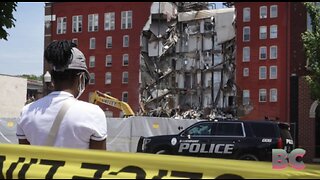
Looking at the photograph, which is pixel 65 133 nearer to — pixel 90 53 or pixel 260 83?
pixel 260 83

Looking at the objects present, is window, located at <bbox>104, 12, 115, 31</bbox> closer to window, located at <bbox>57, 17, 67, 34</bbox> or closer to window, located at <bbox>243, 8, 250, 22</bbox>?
window, located at <bbox>57, 17, 67, 34</bbox>

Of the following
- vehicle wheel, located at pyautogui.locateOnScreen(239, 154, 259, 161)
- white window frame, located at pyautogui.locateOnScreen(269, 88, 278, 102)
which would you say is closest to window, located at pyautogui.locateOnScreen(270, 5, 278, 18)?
white window frame, located at pyautogui.locateOnScreen(269, 88, 278, 102)

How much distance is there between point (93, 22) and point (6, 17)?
7654 centimetres

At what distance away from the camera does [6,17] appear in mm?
10180

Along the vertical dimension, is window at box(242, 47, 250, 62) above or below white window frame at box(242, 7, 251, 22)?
below

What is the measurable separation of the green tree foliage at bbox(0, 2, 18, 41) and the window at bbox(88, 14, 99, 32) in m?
75.7

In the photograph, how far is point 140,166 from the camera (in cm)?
323

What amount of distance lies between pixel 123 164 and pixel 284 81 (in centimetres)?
6495

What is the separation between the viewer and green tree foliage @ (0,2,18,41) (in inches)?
400

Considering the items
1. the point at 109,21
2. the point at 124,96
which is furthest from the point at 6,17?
the point at 109,21

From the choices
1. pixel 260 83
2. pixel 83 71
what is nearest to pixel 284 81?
pixel 260 83

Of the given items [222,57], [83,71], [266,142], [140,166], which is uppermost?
[222,57]

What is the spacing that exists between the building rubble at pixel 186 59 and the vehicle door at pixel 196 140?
2155 inches

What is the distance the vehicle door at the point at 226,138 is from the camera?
1870 cm
